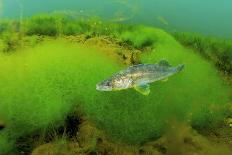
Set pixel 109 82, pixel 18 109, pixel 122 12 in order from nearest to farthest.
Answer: pixel 109 82, pixel 18 109, pixel 122 12

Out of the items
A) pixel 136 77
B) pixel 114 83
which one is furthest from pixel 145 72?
pixel 114 83

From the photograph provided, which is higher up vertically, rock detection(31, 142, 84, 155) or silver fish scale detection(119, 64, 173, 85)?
silver fish scale detection(119, 64, 173, 85)

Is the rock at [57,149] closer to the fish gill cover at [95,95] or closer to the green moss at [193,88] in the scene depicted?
the fish gill cover at [95,95]

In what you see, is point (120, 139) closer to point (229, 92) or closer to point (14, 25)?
point (229, 92)

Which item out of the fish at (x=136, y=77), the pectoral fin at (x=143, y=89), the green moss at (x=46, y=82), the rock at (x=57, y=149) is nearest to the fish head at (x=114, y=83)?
the fish at (x=136, y=77)

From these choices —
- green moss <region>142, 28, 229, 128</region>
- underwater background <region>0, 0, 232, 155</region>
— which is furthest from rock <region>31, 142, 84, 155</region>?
green moss <region>142, 28, 229, 128</region>

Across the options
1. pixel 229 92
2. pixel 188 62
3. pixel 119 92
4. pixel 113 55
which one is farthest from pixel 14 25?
pixel 229 92

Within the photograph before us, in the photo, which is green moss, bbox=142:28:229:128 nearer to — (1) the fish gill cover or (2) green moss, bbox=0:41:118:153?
(1) the fish gill cover
